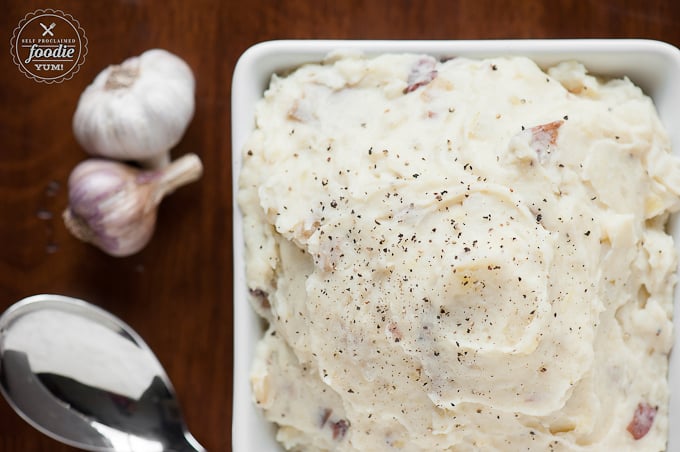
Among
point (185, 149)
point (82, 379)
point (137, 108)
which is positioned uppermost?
point (137, 108)

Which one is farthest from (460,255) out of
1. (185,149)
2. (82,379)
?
(82,379)

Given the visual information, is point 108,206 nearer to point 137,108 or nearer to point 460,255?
point 137,108

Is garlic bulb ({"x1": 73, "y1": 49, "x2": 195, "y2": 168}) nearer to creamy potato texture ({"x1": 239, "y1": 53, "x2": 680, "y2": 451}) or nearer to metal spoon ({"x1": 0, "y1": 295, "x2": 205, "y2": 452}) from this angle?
creamy potato texture ({"x1": 239, "y1": 53, "x2": 680, "y2": 451})

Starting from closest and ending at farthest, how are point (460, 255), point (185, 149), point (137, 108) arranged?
1. point (460, 255)
2. point (137, 108)
3. point (185, 149)

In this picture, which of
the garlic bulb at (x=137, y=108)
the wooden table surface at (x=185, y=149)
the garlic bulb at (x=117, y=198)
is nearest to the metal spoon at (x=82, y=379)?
the wooden table surface at (x=185, y=149)

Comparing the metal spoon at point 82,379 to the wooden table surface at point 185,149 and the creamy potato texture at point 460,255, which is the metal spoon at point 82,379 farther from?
the creamy potato texture at point 460,255

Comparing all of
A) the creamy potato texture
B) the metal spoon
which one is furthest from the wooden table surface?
the creamy potato texture
